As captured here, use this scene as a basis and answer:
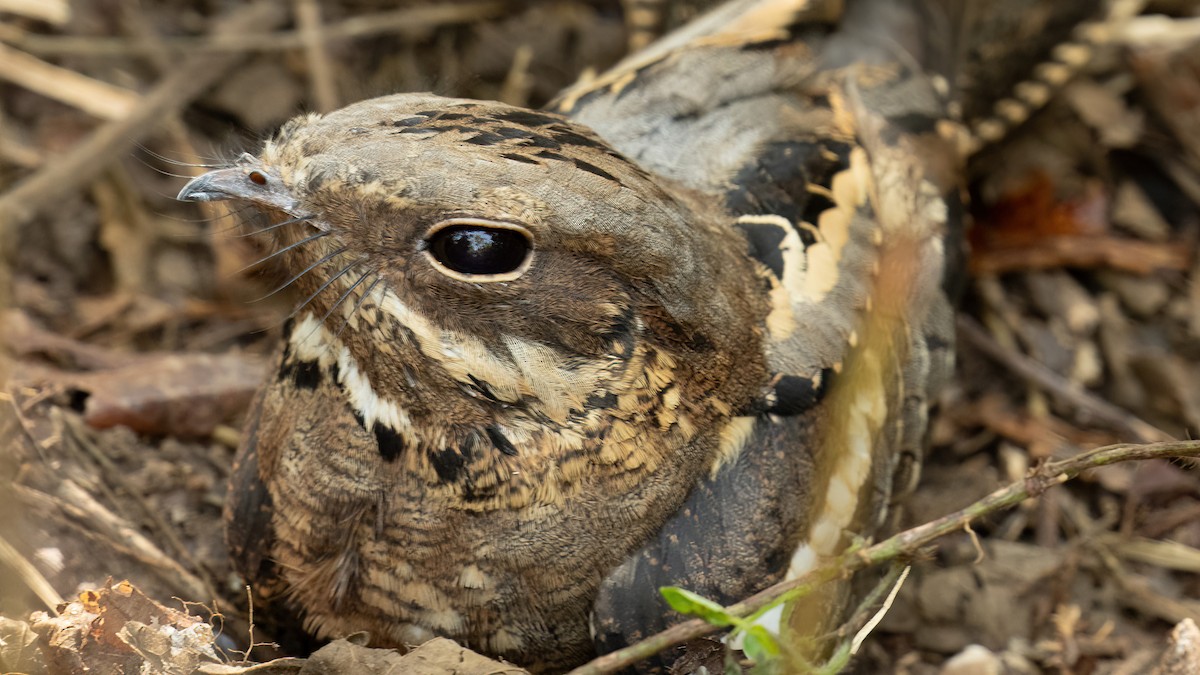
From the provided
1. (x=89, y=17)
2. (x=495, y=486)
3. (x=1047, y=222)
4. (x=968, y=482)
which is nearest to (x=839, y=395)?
(x=495, y=486)

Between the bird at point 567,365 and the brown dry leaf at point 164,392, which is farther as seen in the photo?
the brown dry leaf at point 164,392

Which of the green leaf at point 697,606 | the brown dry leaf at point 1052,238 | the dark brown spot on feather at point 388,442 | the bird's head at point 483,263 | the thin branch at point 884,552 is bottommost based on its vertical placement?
the brown dry leaf at point 1052,238

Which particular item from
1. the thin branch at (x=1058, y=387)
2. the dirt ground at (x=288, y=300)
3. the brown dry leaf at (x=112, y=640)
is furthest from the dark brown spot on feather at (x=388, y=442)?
the thin branch at (x=1058, y=387)

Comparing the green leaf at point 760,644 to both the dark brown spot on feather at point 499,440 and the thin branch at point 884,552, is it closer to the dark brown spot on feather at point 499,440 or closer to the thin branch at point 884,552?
the thin branch at point 884,552

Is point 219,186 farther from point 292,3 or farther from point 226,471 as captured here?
point 292,3

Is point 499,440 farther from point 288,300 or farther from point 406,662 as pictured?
point 288,300

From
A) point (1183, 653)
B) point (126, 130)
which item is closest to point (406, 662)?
point (1183, 653)

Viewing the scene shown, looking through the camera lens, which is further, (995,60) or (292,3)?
(292,3)
